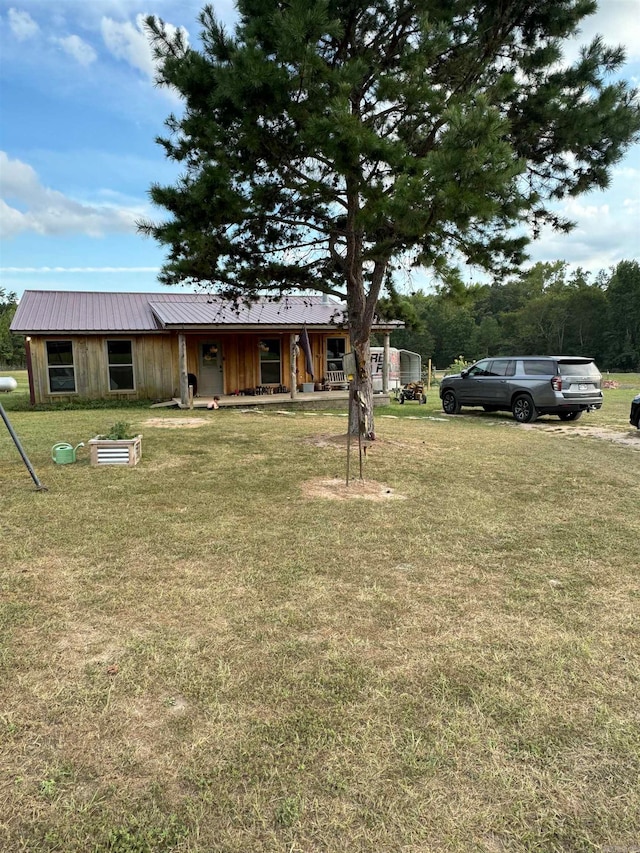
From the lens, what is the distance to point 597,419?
43.3 feet

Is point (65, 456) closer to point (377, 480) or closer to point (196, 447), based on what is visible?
point (196, 447)

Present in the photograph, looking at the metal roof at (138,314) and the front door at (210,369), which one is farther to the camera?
the front door at (210,369)

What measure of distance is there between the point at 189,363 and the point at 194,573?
14.2 m

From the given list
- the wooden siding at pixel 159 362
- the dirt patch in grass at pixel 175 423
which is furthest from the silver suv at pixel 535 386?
the dirt patch in grass at pixel 175 423

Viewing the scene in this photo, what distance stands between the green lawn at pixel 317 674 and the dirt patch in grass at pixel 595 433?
5069 mm

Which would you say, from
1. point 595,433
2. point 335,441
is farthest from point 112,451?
point 595,433

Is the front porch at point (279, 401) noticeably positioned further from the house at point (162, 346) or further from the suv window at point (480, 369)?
the suv window at point (480, 369)

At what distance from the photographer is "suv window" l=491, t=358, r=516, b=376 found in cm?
1299

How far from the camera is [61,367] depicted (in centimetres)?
1552

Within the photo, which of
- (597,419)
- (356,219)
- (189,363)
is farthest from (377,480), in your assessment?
(189,363)

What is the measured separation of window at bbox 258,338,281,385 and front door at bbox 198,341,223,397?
1.43m

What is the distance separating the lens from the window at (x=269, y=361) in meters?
17.8

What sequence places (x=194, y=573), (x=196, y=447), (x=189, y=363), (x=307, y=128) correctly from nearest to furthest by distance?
(x=194, y=573) < (x=307, y=128) < (x=196, y=447) < (x=189, y=363)

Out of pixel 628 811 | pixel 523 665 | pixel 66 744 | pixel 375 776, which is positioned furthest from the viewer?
pixel 523 665
